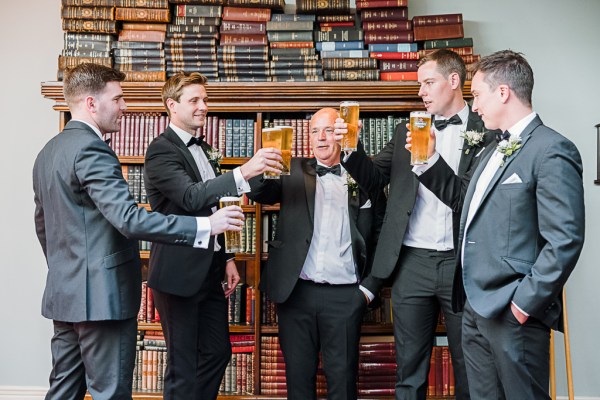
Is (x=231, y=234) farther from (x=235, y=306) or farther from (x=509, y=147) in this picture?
(x=235, y=306)

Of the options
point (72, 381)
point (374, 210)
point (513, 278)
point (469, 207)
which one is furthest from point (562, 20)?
point (72, 381)

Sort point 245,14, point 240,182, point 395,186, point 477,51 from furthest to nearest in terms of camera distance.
Answer: point 477,51, point 245,14, point 395,186, point 240,182

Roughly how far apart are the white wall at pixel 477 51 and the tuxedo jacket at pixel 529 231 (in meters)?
2.00

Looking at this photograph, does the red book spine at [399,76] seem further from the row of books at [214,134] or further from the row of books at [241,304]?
the row of books at [241,304]

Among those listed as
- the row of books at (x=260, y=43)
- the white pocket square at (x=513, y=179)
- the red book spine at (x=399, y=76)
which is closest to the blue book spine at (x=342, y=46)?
the row of books at (x=260, y=43)

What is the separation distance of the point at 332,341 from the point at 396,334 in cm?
32

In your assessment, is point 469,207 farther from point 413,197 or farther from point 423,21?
point 423,21

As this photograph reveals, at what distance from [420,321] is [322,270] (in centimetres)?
53

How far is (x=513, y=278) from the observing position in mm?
2141

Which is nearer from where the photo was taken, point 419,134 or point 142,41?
point 419,134

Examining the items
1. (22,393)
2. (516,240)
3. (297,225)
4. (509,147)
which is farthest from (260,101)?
(22,393)

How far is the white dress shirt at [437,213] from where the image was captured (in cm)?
291

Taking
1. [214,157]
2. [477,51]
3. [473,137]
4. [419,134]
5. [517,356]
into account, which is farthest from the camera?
[477,51]

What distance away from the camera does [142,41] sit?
373cm
